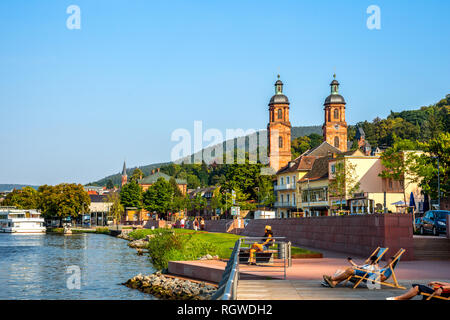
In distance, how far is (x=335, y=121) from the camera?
128625 millimetres

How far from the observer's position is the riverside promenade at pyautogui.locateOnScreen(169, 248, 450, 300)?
41.9 ft

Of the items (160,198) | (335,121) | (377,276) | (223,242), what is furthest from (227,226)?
(160,198)

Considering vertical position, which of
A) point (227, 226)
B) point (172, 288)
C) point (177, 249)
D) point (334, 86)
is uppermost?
point (334, 86)

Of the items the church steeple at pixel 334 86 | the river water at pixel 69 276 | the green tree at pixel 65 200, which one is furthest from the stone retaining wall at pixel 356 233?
the green tree at pixel 65 200

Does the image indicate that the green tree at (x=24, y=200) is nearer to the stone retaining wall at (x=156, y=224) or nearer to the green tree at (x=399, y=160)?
the stone retaining wall at (x=156, y=224)

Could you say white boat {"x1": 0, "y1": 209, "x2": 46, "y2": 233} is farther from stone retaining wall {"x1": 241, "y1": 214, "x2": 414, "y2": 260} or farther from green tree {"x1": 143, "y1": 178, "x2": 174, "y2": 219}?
stone retaining wall {"x1": 241, "y1": 214, "x2": 414, "y2": 260}

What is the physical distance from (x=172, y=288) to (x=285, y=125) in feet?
337

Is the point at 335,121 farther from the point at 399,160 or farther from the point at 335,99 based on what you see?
the point at 399,160

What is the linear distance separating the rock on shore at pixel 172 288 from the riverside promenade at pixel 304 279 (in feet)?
1.92

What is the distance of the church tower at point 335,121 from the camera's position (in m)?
128
